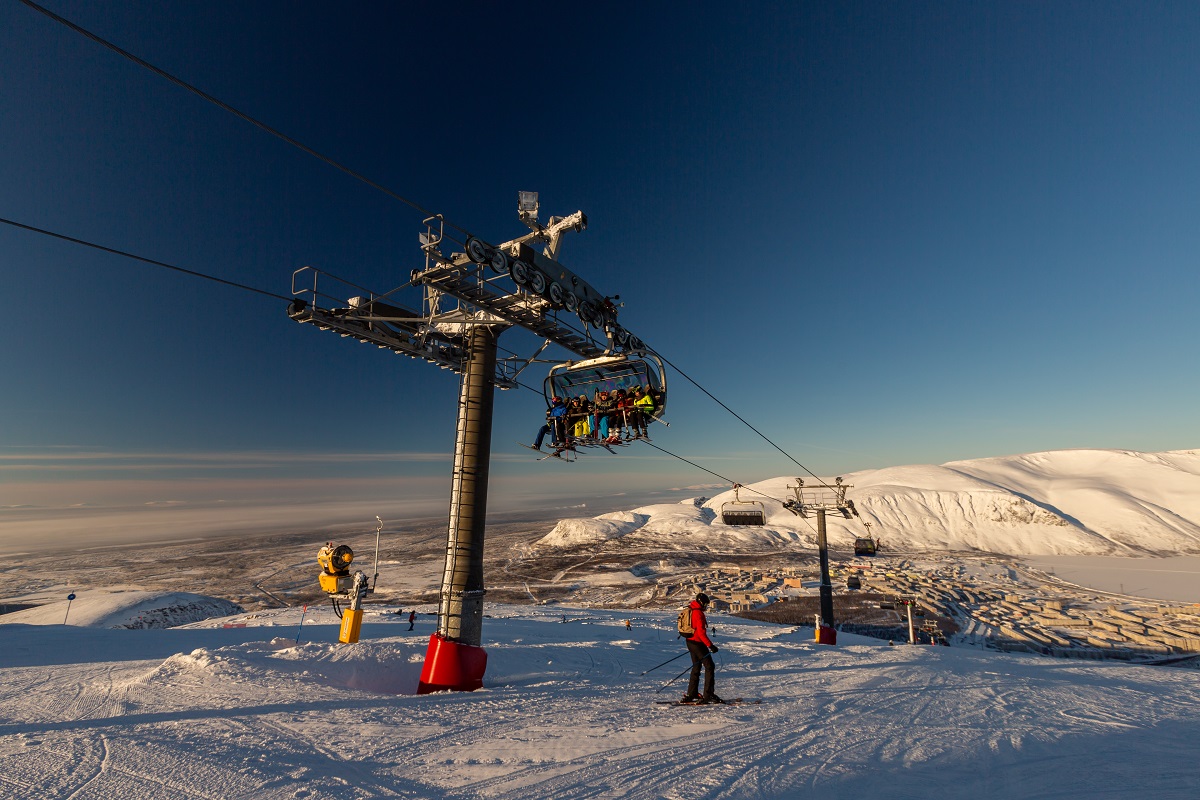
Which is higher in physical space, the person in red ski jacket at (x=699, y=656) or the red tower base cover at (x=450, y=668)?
the person in red ski jacket at (x=699, y=656)

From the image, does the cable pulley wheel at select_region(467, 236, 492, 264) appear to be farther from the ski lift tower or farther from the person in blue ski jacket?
the ski lift tower

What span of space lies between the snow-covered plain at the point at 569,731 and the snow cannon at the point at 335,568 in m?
2.02

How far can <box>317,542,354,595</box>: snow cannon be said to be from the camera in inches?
560

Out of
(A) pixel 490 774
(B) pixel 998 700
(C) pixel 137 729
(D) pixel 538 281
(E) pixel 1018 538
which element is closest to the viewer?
(A) pixel 490 774

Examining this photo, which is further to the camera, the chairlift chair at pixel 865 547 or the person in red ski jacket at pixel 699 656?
the chairlift chair at pixel 865 547

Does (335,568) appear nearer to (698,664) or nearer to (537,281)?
(537,281)

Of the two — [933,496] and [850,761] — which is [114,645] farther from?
[933,496]

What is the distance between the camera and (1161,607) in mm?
47750

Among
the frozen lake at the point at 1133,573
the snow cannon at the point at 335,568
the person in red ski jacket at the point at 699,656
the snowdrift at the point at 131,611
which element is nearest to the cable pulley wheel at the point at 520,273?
the person in red ski jacket at the point at 699,656

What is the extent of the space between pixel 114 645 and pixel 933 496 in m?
138

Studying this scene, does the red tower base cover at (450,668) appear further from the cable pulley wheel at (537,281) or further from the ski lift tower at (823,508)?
the ski lift tower at (823,508)

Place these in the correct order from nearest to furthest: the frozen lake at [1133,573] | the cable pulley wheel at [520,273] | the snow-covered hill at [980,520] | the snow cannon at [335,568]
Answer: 1. the cable pulley wheel at [520,273]
2. the snow cannon at [335,568]
3. the frozen lake at [1133,573]
4. the snow-covered hill at [980,520]

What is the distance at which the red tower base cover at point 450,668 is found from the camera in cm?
1091

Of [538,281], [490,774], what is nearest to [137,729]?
[490,774]
